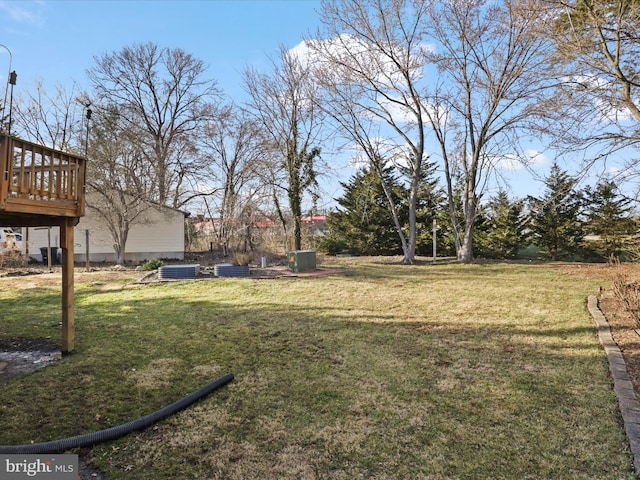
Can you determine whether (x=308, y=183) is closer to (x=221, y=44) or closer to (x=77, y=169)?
(x=221, y=44)

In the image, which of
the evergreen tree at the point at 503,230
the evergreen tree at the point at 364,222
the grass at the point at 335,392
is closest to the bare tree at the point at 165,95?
the evergreen tree at the point at 364,222

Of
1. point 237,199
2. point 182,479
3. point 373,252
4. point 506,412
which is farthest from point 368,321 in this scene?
point 373,252

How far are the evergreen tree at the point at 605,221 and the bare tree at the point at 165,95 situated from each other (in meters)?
18.4

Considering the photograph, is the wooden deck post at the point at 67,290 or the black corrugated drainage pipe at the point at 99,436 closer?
the black corrugated drainage pipe at the point at 99,436

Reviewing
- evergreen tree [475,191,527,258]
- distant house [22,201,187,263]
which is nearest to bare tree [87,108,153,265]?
distant house [22,201,187,263]

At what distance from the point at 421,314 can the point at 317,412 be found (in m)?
3.66

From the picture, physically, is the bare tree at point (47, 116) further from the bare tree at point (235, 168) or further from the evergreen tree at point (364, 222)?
the evergreen tree at point (364, 222)

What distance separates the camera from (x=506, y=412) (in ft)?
9.16

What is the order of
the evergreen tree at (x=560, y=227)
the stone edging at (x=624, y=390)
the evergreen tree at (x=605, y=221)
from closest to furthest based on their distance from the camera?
the stone edging at (x=624, y=390)
the evergreen tree at (x=605, y=221)
the evergreen tree at (x=560, y=227)

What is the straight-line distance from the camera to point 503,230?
17.9 m

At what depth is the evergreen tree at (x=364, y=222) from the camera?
2009 cm

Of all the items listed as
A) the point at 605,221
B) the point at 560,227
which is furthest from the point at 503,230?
the point at 605,221
